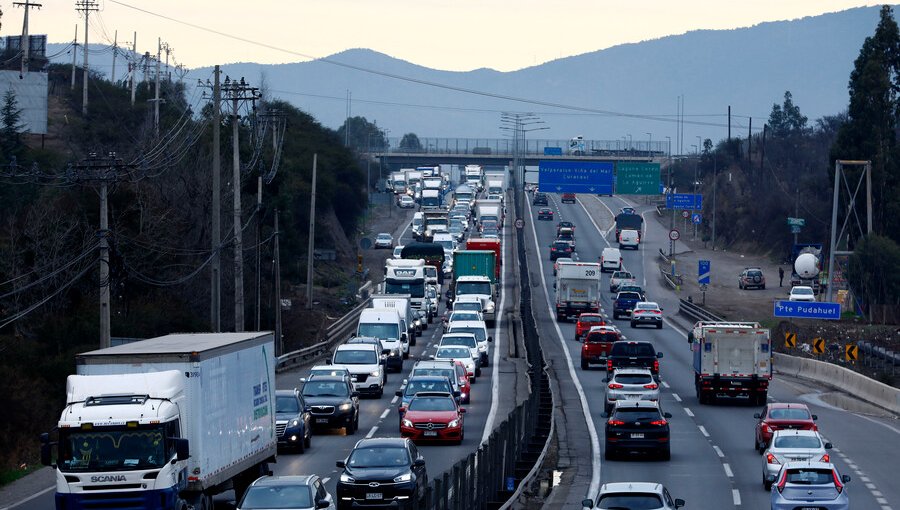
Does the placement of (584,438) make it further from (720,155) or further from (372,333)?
(720,155)

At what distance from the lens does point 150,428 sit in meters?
19.5

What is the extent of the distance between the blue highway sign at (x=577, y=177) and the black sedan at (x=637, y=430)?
6167 cm

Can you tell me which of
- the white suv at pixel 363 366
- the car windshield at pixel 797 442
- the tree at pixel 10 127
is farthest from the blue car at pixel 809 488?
the tree at pixel 10 127

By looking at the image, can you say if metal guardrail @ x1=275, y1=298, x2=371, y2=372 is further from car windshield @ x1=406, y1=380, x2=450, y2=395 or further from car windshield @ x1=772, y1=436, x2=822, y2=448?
car windshield @ x1=772, y1=436, x2=822, y2=448

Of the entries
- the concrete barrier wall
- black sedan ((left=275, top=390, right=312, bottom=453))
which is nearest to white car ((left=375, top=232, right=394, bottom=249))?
the concrete barrier wall

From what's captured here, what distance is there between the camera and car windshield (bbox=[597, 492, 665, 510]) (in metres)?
20.0

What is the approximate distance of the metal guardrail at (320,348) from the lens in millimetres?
54188

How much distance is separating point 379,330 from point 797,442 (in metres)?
27.4

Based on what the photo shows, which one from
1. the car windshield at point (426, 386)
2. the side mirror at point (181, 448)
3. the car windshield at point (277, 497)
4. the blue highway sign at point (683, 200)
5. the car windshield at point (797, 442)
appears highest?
the blue highway sign at point (683, 200)

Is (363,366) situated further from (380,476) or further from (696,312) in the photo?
(696,312)

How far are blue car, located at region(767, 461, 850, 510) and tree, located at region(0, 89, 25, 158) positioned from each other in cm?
5223

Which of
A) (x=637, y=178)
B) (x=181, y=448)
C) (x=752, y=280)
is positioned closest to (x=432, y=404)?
(x=181, y=448)

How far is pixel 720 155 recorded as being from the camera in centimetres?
17225

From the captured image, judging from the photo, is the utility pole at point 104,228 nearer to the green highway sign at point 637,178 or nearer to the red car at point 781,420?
the red car at point 781,420
